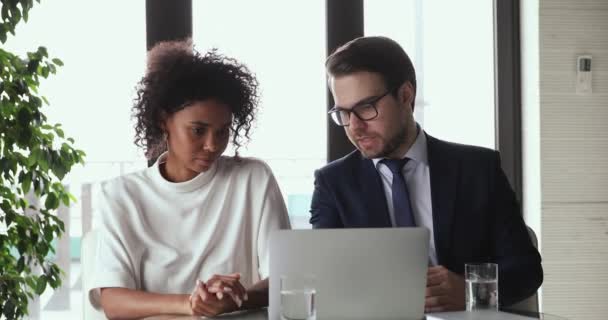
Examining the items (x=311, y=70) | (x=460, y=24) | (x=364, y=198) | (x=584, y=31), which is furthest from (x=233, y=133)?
(x=584, y=31)

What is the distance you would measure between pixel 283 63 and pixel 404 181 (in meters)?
1.29

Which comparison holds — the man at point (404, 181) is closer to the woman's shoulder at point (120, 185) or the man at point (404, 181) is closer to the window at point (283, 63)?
the woman's shoulder at point (120, 185)

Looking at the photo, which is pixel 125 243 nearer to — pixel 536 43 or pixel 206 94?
pixel 206 94

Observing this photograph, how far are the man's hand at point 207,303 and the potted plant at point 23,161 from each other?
1.17m

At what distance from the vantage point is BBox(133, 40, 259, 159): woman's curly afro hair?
217 cm

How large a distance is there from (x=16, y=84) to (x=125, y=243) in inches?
38.5

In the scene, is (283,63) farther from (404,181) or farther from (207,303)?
(207,303)

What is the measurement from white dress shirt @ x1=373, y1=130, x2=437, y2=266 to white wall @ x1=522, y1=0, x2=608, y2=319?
1232mm

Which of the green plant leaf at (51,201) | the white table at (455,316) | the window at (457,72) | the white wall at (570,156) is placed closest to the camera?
the white table at (455,316)

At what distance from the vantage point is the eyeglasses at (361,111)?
2.14 meters

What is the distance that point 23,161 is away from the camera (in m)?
2.75

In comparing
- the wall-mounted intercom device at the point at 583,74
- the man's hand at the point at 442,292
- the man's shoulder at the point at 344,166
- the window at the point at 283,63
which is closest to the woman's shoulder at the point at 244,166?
the man's shoulder at the point at 344,166

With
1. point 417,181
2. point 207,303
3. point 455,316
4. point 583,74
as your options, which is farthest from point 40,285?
point 583,74

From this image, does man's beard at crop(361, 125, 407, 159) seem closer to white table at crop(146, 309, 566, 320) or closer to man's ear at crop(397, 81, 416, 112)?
man's ear at crop(397, 81, 416, 112)
